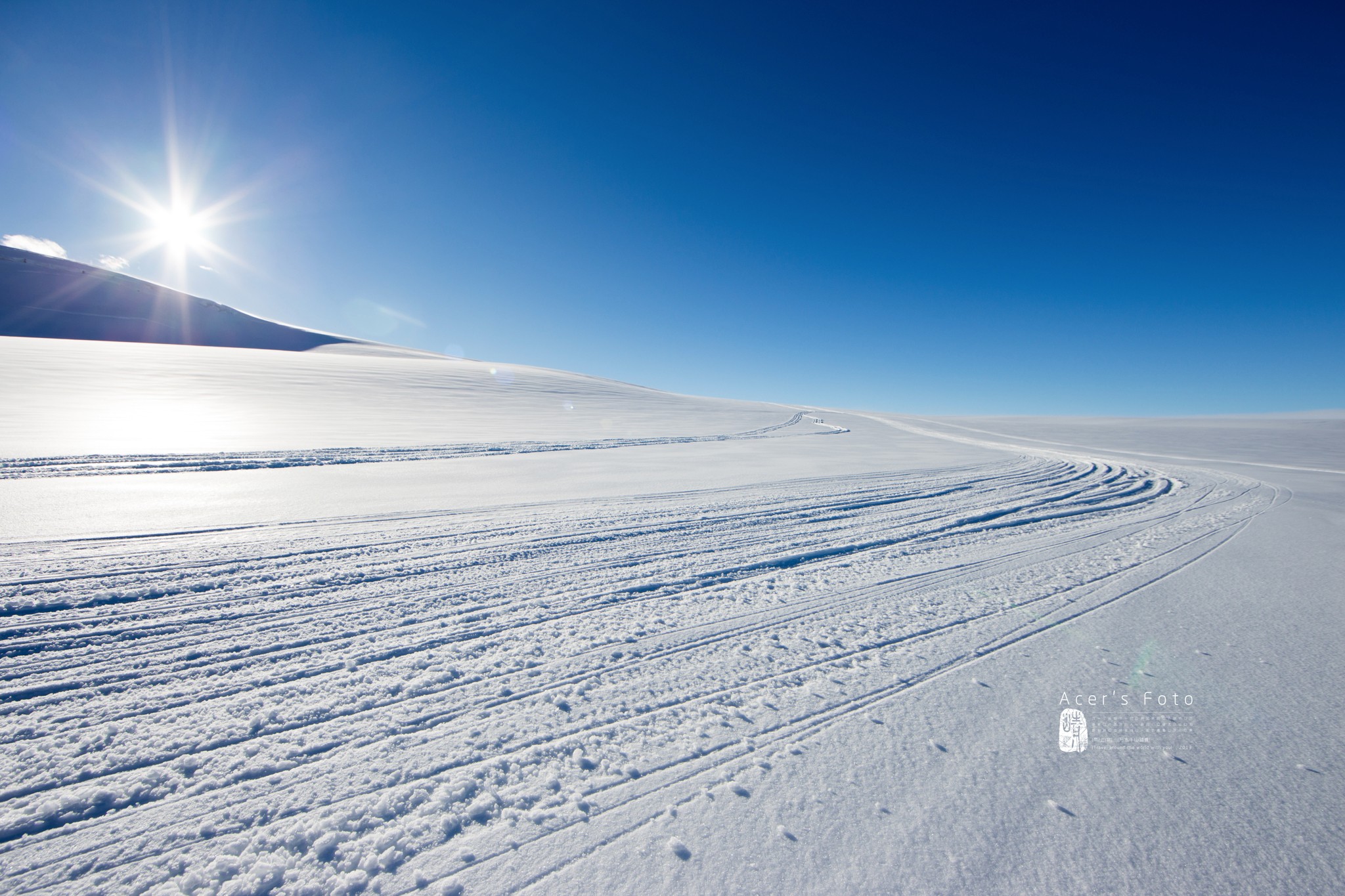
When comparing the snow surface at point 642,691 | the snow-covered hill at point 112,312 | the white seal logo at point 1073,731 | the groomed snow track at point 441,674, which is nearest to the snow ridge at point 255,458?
the snow surface at point 642,691

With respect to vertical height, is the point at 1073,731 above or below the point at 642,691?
below

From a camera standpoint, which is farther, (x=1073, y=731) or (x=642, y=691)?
(x=642, y=691)

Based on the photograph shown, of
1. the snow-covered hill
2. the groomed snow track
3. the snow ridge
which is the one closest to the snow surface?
the groomed snow track

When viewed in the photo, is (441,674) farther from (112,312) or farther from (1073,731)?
(112,312)

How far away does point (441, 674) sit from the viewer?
2.35m

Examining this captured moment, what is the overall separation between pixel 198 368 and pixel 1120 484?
1125 inches

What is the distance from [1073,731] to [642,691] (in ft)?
6.09

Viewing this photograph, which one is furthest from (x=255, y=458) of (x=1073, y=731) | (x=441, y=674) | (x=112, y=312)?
(x=112, y=312)

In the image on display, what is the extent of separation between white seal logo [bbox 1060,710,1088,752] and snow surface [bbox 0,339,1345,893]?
40 millimetres

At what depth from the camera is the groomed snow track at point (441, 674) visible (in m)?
1.57

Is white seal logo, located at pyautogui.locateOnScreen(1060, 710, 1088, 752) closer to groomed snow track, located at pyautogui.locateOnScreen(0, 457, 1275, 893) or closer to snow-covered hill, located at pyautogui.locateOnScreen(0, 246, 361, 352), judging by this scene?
groomed snow track, located at pyautogui.locateOnScreen(0, 457, 1275, 893)

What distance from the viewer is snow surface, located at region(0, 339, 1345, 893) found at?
61.6 inches

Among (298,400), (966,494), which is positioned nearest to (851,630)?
(966,494)

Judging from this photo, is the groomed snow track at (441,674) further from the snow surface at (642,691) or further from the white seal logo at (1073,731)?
the white seal logo at (1073,731)
